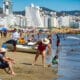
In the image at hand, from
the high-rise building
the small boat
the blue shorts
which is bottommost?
the small boat

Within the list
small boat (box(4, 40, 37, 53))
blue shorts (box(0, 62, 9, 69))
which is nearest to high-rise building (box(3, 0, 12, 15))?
small boat (box(4, 40, 37, 53))

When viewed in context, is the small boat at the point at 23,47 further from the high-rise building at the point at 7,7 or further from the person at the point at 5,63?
the high-rise building at the point at 7,7

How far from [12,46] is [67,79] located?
9.43m

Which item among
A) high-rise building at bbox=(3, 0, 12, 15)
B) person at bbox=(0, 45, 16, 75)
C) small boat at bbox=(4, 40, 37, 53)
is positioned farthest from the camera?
high-rise building at bbox=(3, 0, 12, 15)

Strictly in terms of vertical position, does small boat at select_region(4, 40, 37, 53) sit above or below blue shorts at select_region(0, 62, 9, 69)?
below

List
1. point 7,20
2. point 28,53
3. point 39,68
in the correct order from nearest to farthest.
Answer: point 39,68 < point 28,53 < point 7,20

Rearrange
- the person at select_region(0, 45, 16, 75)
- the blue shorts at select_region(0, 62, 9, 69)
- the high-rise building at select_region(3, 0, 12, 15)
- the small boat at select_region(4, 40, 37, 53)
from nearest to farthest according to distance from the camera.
Result: 1. the person at select_region(0, 45, 16, 75)
2. the blue shorts at select_region(0, 62, 9, 69)
3. the small boat at select_region(4, 40, 37, 53)
4. the high-rise building at select_region(3, 0, 12, 15)

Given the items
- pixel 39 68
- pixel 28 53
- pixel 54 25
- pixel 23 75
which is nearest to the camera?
pixel 23 75

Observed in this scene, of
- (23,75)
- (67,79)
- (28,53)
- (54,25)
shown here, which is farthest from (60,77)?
(54,25)

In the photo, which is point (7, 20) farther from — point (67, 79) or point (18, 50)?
point (67, 79)

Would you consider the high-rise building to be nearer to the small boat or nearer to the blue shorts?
the small boat

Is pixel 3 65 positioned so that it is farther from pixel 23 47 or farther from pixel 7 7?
pixel 7 7

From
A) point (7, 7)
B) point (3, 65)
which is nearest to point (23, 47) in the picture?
point (3, 65)

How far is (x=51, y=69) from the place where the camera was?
45.6 feet
